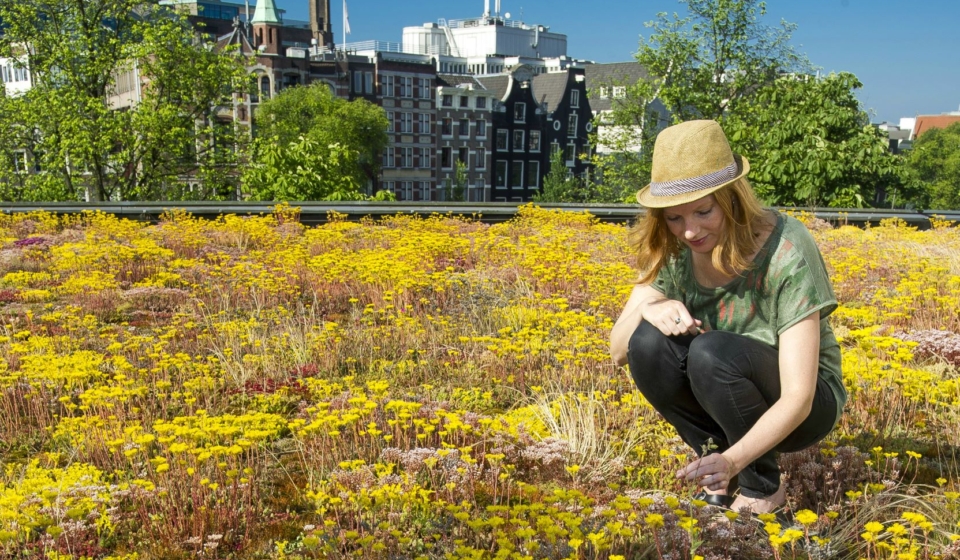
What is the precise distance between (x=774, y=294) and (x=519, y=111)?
64020 mm

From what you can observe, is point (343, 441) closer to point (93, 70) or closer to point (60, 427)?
Answer: point (60, 427)

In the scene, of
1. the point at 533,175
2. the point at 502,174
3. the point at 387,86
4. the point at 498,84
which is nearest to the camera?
the point at 387,86

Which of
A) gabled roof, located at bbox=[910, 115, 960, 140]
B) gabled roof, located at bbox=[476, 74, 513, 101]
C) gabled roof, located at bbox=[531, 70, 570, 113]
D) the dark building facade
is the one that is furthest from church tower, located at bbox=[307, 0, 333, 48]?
gabled roof, located at bbox=[910, 115, 960, 140]

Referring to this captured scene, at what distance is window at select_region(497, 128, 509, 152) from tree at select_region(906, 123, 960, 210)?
131 feet

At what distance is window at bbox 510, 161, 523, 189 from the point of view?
66.5m

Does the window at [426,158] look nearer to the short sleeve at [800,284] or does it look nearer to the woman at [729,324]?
the woman at [729,324]

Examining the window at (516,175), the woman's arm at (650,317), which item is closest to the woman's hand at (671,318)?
the woman's arm at (650,317)

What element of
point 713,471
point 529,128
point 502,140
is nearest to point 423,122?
point 502,140

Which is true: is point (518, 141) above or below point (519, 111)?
below

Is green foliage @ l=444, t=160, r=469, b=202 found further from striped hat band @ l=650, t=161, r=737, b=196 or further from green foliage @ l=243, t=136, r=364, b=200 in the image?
striped hat band @ l=650, t=161, r=737, b=196

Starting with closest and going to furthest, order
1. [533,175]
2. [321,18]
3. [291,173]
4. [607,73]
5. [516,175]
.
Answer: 1. [291,173]
2. [516,175]
3. [533,175]
4. [607,73]
5. [321,18]

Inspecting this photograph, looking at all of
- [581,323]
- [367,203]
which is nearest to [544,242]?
[581,323]

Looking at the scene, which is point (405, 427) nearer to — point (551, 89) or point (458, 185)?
point (458, 185)

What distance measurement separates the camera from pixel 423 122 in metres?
64.6
